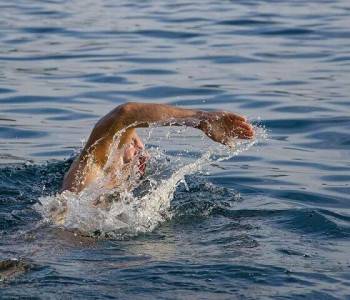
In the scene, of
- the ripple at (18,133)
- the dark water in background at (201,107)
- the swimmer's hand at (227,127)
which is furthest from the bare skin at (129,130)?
the ripple at (18,133)

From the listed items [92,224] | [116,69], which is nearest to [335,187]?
[92,224]

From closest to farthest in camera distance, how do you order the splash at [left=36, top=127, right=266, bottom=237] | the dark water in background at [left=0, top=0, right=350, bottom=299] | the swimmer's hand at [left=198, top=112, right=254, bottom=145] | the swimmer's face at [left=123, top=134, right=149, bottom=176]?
the dark water in background at [left=0, top=0, right=350, bottom=299] < the swimmer's hand at [left=198, top=112, right=254, bottom=145] < the splash at [left=36, top=127, right=266, bottom=237] < the swimmer's face at [left=123, top=134, right=149, bottom=176]

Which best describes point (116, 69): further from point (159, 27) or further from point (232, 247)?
point (232, 247)

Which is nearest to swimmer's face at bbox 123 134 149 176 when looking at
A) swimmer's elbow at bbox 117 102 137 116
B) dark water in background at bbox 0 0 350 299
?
dark water in background at bbox 0 0 350 299

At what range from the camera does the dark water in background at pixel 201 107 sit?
675 cm

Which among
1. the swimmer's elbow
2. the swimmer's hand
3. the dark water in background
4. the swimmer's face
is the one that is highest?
the swimmer's elbow

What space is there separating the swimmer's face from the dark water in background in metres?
0.42

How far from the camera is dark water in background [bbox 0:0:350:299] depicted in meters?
6.75

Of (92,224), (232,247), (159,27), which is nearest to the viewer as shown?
(232,247)

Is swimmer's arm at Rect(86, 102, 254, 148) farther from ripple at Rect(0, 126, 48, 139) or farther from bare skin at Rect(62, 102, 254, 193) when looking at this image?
ripple at Rect(0, 126, 48, 139)

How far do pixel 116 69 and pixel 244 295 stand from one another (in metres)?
8.86

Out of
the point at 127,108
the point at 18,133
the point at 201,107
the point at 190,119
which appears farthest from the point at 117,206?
the point at 201,107

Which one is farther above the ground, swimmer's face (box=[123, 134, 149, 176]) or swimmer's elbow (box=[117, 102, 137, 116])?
swimmer's elbow (box=[117, 102, 137, 116])

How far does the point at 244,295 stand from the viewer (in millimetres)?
6391
